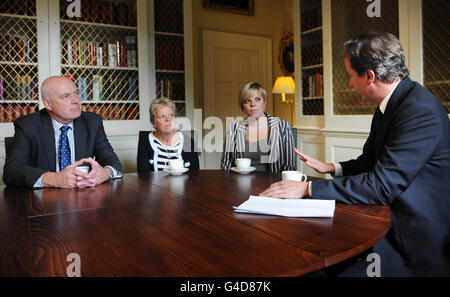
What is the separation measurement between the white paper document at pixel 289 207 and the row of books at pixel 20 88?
271cm

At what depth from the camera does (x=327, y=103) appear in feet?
11.7

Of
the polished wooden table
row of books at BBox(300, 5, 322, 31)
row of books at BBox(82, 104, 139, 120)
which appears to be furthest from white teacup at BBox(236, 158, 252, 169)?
Result: row of books at BBox(300, 5, 322, 31)

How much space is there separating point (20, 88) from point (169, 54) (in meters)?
1.50

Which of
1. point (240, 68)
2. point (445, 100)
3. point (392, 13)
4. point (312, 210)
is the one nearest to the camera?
point (312, 210)

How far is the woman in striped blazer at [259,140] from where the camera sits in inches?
103

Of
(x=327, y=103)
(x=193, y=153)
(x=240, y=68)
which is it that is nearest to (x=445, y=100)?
(x=327, y=103)

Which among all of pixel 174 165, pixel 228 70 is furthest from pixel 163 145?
pixel 228 70

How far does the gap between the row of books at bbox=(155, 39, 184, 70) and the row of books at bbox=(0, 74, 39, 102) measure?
124 centimetres

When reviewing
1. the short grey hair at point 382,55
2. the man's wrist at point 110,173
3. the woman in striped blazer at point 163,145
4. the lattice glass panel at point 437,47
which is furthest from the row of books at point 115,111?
the short grey hair at point 382,55

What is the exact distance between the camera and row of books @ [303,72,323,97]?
A: 151 inches

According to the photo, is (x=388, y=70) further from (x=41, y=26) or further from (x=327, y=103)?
(x=41, y=26)

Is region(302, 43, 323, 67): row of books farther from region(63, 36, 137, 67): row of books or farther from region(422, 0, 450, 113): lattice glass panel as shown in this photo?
region(63, 36, 137, 67): row of books

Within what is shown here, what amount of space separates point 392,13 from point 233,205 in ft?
8.42

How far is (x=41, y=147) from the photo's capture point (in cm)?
204
